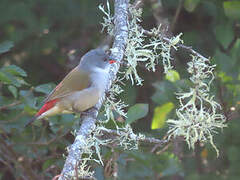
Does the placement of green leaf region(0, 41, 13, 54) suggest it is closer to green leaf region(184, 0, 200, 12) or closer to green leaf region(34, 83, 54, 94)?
green leaf region(34, 83, 54, 94)

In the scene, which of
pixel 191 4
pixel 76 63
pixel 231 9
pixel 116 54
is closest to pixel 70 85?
pixel 116 54

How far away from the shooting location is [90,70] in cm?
403

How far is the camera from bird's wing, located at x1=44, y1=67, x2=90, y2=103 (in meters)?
3.89

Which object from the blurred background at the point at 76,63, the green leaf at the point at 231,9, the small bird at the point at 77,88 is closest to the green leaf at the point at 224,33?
the blurred background at the point at 76,63

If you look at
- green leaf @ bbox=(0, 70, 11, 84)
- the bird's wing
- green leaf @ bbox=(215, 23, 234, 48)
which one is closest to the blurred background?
green leaf @ bbox=(215, 23, 234, 48)

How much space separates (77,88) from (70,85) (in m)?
0.07

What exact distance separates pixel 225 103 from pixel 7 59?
2601mm

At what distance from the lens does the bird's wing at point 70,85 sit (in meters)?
3.89

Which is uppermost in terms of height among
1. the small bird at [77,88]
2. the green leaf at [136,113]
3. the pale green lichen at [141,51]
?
the pale green lichen at [141,51]

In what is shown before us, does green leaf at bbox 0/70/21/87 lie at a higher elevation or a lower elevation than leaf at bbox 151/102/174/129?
higher

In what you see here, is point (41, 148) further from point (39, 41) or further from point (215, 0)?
point (215, 0)

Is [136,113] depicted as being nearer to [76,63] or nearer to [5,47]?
[5,47]

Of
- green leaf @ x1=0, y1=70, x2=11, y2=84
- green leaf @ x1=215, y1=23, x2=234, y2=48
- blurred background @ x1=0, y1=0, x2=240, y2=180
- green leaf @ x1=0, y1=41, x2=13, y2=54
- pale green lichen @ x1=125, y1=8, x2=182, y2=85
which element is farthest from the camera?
green leaf @ x1=215, y1=23, x2=234, y2=48

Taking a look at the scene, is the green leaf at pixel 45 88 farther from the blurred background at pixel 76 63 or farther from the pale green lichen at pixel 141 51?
the pale green lichen at pixel 141 51
